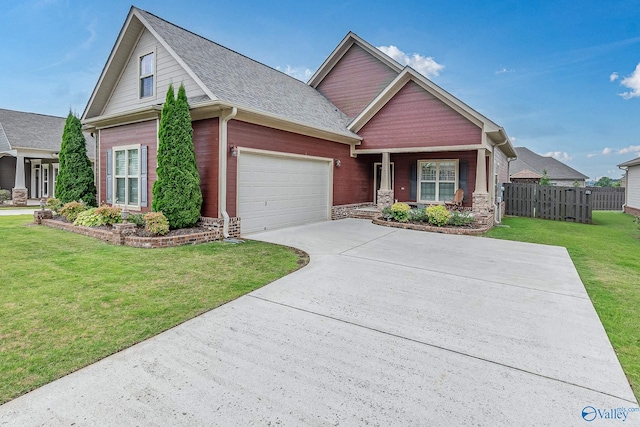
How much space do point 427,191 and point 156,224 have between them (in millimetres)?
10728

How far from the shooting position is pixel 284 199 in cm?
1070

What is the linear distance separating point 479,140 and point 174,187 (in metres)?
9.37

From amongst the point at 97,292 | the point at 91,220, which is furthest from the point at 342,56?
the point at 97,292

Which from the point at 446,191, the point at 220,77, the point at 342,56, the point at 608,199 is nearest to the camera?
the point at 220,77

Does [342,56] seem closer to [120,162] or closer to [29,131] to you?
[120,162]

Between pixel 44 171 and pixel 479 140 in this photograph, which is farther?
pixel 44 171

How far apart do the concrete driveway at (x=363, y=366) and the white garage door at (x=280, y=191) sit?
4.80 meters

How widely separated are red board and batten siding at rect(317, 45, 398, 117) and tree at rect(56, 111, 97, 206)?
413 inches

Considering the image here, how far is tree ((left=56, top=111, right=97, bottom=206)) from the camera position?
463 inches

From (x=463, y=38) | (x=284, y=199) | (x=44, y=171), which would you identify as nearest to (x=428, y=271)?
(x=284, y=199)

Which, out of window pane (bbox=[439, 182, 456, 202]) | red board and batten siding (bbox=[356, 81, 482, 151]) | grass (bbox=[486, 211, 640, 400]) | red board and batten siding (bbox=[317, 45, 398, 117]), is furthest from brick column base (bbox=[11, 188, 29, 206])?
grass (bbox=[486, 211, 640, 400])

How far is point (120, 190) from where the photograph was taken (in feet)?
35.0

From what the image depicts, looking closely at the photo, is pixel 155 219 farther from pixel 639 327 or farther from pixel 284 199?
pixel 639 327

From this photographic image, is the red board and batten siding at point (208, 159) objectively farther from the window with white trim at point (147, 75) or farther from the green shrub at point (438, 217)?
the green shrub at point (438, 217)
